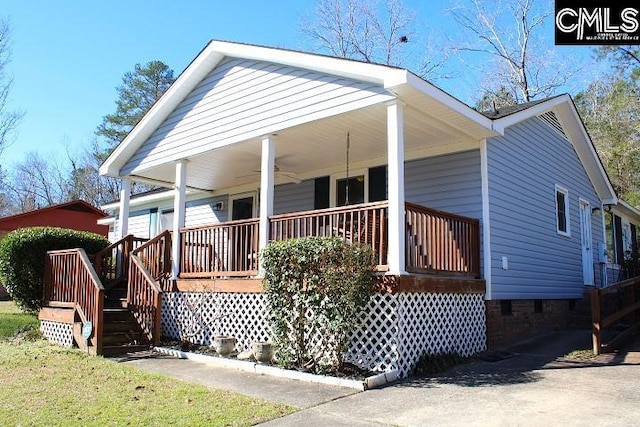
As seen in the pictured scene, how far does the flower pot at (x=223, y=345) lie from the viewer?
848 centimetres

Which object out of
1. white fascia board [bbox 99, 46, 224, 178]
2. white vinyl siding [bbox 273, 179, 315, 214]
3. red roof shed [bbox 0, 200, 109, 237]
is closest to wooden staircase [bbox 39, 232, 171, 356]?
white fascia board [bbox 99, 46, 224, 178]

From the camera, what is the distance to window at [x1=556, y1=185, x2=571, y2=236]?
12.6 meters

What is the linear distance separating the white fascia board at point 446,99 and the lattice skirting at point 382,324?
286 centimetres

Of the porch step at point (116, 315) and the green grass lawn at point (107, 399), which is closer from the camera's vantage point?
the green grass lawn at point (107, 399)

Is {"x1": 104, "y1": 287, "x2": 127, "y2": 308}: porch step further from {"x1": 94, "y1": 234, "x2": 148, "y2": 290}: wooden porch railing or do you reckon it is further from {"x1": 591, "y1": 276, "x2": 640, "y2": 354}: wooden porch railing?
{"x1": 591, "y1": 276, "x2": 640, "y2": 354}: wooden porch railing

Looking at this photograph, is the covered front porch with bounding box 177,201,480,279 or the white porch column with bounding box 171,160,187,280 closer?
the covered front porch with bounding box 177,201,480,279

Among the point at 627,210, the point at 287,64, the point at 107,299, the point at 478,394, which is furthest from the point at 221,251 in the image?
the point at 627,210

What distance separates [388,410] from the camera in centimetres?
543

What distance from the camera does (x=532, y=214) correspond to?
36.4ft

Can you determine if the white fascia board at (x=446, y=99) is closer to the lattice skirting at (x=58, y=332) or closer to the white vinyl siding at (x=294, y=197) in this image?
the white vinyl siding at (x=294, y=197)

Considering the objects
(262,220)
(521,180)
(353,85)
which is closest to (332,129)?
(353,85)

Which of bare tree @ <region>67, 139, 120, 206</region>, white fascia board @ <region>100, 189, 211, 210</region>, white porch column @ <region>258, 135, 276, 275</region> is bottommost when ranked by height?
white porch column @ <region>258, 135, 276, 275</region>

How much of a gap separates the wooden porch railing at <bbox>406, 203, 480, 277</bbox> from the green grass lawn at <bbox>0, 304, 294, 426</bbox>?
3128mm

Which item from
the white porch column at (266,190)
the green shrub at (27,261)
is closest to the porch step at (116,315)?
the white porch column at (266,190)
